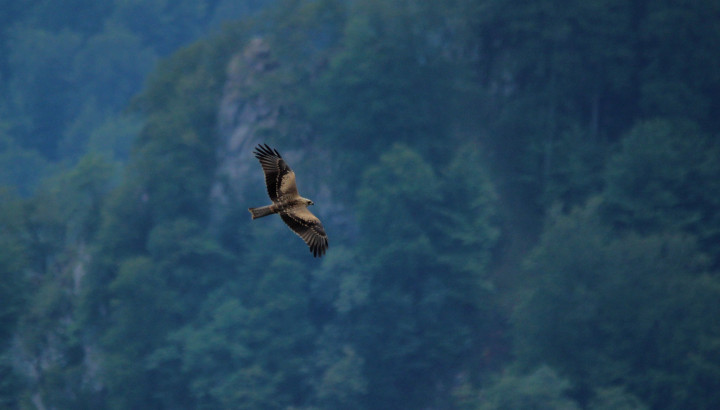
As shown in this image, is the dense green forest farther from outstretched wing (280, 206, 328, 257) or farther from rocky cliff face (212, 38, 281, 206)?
outstretched wing (280, 206, 328, 257)

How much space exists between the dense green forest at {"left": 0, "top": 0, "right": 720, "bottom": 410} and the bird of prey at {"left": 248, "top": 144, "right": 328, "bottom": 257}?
29988 millimetres

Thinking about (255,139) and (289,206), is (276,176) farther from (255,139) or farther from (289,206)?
(255,139)

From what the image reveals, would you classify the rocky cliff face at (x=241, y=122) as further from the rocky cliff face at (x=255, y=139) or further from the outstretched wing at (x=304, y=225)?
the outstretched wing at (x=304, y=225)

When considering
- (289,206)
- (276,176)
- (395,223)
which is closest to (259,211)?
(289,206)

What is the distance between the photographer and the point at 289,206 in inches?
754

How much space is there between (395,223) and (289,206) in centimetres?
3650

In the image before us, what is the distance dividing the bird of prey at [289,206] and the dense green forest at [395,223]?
1181 inches

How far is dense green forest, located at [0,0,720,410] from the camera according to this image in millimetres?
50250

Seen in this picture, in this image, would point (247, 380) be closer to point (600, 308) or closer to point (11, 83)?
point (600, 308)

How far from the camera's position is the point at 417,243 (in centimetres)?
5481

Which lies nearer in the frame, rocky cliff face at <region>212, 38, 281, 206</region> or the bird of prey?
the bird of prey

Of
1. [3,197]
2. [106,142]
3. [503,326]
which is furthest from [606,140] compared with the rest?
[106,142]

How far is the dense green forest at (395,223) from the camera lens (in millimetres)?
50250

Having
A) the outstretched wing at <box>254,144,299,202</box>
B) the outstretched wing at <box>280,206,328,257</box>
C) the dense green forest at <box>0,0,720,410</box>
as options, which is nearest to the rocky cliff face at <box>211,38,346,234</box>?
the dense green forest at <box>0,0,720,410</box>
